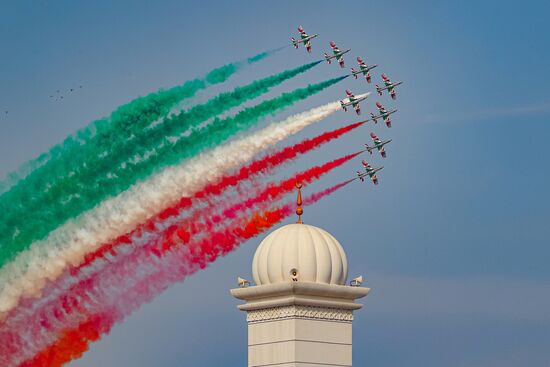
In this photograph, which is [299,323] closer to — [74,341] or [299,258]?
[299,258]

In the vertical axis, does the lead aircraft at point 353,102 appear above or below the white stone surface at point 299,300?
above

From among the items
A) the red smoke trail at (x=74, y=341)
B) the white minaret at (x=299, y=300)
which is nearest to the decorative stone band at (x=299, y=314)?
the white minaret at (x=299, y=300)

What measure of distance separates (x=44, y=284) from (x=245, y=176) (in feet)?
40.7

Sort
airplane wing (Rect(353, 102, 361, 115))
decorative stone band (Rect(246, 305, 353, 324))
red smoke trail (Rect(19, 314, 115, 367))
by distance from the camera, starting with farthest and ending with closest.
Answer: airplane wing (Rect(353, 102, 361, 115)) → red smoke trail (Rect(19, 314, 115, 367)) → decorative stone band (Rect(246, 305, 353, 324))

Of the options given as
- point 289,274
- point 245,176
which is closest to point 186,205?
point 245,176

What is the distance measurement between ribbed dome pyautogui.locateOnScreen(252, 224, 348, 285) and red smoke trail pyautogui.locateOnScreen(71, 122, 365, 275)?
26.6ft

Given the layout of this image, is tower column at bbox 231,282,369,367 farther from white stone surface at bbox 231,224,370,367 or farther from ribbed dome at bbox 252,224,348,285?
ribbed dome at bbox 252,224,348,285

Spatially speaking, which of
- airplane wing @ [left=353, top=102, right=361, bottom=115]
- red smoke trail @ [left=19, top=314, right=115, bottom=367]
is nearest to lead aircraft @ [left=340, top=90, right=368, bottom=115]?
airplane wing @ [left=353, top=102, right=361, bottom=115]

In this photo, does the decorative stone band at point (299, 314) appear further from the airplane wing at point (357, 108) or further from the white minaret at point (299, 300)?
the airplane wing at point (357, 108)

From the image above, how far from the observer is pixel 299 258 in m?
97.9

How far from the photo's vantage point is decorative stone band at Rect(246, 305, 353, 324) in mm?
98125

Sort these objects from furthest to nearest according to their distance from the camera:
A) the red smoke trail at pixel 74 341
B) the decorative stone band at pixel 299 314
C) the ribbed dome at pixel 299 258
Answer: the red smoke trail at pixel 74 341 → the decorative stone band at pixel 299 314 → the ribbed dome at pixel 299 258

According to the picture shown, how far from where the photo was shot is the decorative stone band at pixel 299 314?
98.1 meters

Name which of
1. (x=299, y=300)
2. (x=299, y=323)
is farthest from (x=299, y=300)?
(x=299, y=323)
